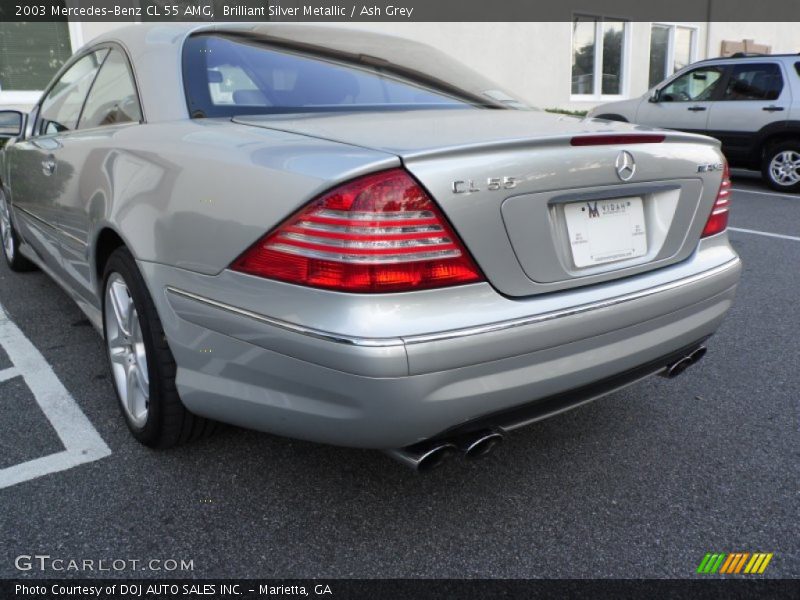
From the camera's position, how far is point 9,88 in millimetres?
9258

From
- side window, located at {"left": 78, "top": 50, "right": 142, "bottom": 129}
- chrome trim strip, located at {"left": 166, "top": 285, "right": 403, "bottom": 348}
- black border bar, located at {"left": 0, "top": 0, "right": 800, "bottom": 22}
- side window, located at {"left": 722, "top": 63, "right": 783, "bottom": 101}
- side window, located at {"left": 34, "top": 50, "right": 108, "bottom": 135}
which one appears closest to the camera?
chrome trim strip, located at {"left": 166, "top": 285, "right": 403, "bottom": 348}

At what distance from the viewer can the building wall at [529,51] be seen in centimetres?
1254

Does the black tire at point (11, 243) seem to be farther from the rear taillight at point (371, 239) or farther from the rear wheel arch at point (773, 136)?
the rear wheel arch at point (773, 136)

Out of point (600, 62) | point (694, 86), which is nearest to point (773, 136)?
point (694, 86)

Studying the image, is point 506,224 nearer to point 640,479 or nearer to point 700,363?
point 640,479

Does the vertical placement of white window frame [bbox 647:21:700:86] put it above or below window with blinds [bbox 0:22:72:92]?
above

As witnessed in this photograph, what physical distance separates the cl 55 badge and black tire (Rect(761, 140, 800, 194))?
8.26m

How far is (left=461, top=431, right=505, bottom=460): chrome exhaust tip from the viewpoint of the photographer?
5.89 feet

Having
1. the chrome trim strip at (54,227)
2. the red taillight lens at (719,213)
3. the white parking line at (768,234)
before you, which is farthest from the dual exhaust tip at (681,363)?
the white parking line at (768,234)

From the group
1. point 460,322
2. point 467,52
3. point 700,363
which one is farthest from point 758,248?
point 467,52

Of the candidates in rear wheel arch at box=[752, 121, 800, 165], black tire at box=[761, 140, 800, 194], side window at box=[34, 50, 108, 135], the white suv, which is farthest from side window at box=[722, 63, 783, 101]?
side window at box=[34, 50, 108, 135]

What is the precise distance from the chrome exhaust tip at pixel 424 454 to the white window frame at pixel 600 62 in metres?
14.5

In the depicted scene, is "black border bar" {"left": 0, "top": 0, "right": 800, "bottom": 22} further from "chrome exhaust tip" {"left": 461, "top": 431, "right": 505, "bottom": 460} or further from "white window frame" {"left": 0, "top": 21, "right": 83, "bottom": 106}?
"chrome exhaust tip" {"left": 461, "top": 431, "right": 505, "bottom": 460}

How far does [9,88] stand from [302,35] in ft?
27.0
